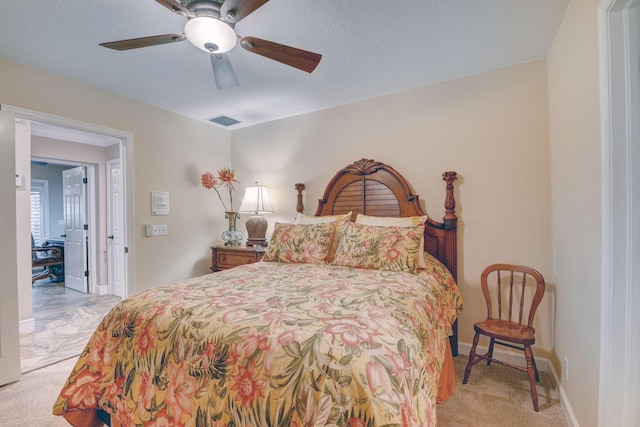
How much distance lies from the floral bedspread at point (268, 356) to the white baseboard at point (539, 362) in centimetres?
80

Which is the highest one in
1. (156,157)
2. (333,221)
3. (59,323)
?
(156,157)

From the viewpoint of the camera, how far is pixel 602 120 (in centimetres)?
122

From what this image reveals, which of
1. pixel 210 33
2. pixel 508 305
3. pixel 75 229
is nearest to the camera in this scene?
pixel 210 33

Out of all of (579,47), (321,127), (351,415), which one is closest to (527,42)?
(579,47)

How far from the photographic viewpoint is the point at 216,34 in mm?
1552

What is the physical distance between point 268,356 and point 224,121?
3.40m

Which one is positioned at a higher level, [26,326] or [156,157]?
[156,157]

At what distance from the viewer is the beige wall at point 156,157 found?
2.36m

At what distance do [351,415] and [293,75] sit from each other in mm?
2465

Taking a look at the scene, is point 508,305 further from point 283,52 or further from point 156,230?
point 156,230

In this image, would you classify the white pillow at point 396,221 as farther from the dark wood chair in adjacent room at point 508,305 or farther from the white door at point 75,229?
the white door at point 75,229

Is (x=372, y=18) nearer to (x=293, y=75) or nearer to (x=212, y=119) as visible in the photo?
(x=293, y=75)

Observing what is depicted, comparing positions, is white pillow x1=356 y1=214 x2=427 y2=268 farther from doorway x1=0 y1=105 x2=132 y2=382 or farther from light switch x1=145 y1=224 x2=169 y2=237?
doorway x1=0 y1=105 x2=132 y2=382

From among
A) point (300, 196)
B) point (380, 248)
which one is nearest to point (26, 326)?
point (300, 196)
